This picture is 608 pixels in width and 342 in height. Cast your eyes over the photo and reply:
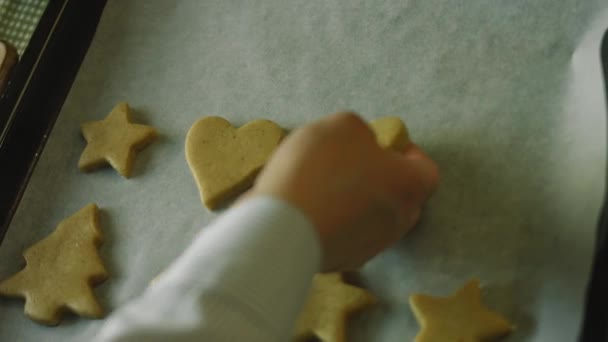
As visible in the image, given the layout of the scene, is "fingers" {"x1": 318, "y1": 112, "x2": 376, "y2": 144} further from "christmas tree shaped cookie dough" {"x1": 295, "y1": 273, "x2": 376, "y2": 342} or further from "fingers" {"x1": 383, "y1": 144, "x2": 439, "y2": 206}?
"christmas tree shaped cookie dough" {"x1": 295, "y1": 273, "x2": 376, "y2": 342}

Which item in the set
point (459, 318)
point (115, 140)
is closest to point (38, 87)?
point (115, 140)

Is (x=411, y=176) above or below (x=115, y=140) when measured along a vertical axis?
above

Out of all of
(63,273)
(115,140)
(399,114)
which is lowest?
(63,273)

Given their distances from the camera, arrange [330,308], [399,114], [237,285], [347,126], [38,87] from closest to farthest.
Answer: [237,285] → [347,126] → [330,308] → [399,114] → [38,87]

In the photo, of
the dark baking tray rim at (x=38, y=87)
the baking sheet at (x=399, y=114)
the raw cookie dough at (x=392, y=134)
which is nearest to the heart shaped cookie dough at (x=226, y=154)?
the baking sheet at (x=399, y=114)

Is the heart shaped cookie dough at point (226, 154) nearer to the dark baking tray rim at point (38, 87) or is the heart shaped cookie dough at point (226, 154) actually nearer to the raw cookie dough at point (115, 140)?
the raw cookie dough at point (115, 140)

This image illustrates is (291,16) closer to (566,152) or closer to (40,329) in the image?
(566,152)

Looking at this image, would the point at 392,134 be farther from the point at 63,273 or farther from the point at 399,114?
the point at 63,273
